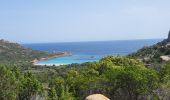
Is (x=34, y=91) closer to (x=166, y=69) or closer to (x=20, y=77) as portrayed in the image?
(x=20, y=77)

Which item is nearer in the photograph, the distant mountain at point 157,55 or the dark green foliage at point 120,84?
the dark green foliage at point 120,84

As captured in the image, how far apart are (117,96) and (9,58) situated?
490ft

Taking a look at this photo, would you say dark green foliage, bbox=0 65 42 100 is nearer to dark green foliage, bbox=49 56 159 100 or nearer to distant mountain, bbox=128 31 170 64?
dark green foliage, bbox=49 56 159 100

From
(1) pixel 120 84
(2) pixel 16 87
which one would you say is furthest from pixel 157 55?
(2) pixel 16 87

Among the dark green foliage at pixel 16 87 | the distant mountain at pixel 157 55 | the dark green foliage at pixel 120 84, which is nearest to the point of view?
the dark green foliage at pixel 120 84

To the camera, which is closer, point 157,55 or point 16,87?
point 16,87

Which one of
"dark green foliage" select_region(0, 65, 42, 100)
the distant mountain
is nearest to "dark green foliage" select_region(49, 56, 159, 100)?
"dark green foliage" select_region(0, 65, 42, 100)

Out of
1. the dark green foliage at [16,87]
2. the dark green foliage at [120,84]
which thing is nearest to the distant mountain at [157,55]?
the dark green foliage at [120,84]

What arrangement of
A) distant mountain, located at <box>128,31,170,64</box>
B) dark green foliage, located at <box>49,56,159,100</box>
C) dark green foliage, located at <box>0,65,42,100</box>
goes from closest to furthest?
1. dark green foliage, located at <box>49,56,159,100</box>
2. dark green foliage, located at <box>0,65,42,100</box>
3. distant mountain, located at <box>128,31,170,64</box>

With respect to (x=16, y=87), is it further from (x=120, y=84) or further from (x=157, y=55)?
(x=157, y=55)

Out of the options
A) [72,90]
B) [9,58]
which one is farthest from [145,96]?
[9,58]

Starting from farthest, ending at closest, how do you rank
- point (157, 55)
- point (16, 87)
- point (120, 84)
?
1. point (157, 55)
2. point (16, 87)
3. point (120, 84)

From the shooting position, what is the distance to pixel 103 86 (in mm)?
43469

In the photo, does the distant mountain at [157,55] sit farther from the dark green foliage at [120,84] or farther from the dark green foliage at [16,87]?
the dark green foliage at [16,87]
